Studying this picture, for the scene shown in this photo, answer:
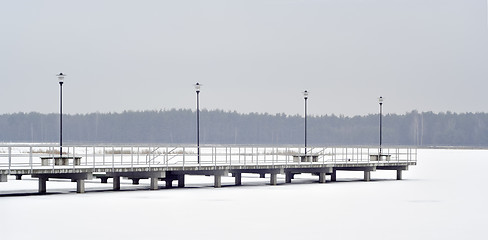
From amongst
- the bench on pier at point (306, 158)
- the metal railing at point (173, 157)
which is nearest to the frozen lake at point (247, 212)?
the metal railing at point (173, 157)

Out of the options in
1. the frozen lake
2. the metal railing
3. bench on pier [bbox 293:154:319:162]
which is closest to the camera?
the frozen lake

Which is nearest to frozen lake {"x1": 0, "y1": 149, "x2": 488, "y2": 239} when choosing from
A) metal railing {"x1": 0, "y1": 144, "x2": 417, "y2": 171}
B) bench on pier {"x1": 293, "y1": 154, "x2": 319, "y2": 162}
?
metal railing {"x1": 0, "y1": 144, "x2": 417, "y2": 171}

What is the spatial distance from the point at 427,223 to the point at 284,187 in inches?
645

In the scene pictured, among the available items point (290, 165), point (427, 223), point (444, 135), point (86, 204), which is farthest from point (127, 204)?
point (444, 135)

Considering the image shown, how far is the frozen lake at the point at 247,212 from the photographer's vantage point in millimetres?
21016

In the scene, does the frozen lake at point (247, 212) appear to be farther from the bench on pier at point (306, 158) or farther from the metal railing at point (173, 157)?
the bench on pier at point (306, 158)

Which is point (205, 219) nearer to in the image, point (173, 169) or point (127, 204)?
point (127, 204)

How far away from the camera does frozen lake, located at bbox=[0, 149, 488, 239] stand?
21.0 m

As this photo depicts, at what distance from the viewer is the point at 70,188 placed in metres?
38.2

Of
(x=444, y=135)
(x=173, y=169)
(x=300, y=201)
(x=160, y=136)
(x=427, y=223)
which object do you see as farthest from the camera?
(x=160, y=136)

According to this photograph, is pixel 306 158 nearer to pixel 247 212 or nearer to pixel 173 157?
pixel 173 157

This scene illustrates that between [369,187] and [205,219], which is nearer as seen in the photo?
[205,219]

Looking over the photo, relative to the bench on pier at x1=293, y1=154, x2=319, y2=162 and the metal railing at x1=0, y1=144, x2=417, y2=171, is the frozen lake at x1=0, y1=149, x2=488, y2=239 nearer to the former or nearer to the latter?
the metal railing at x1=0, y1=144, x2=417, y2=171

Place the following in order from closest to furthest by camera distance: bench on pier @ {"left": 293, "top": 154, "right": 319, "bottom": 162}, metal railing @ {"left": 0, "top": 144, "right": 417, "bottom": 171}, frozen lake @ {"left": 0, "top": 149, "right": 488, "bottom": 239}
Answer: frozen lake @ {"left": 0, "top": 149, "right": 488, "bottom": 239}, metal railing @ {"left": 0, "top": 144, "right": 417, "bottom": 171}, bench on pier @ {"left": 293, "top": 154, "right": 319, "bottom": 162}
